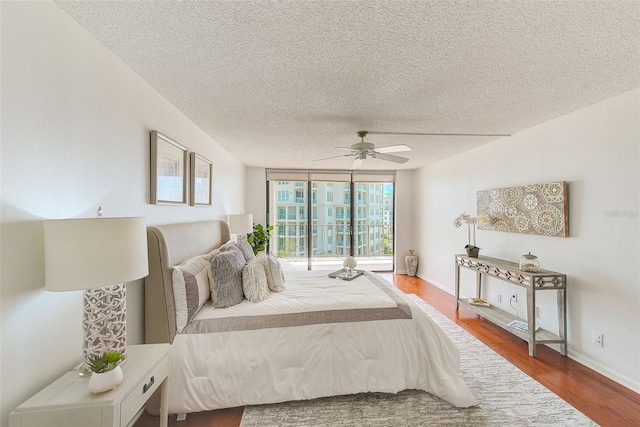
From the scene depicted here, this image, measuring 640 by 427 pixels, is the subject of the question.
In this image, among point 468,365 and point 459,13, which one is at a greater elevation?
point 459,13

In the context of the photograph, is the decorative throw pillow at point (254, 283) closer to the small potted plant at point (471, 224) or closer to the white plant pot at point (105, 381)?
the white plant pot at point (105, 381)

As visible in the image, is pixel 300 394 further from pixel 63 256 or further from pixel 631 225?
pixel 631 225

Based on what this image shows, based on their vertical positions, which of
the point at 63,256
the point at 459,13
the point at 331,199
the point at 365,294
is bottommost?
the point at 365,294

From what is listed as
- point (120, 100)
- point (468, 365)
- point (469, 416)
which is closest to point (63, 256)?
point (120, 100)

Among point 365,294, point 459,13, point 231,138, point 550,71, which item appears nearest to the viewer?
point 459,13

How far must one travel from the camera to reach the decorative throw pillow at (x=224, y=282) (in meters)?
2.06

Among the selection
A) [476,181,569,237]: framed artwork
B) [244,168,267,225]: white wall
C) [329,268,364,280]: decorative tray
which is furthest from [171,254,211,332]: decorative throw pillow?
[244,168,267,225]: white wall

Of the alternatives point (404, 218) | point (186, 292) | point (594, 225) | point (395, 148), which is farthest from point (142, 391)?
point (404, 218)

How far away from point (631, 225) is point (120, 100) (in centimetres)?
400

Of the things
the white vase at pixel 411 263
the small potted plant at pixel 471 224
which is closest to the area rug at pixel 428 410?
the small potted plant at pixel 471 224

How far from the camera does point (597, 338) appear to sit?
2.33 meters

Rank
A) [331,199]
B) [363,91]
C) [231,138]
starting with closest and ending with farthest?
[363,91] → [231,138] → [331,199]

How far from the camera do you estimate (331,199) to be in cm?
618

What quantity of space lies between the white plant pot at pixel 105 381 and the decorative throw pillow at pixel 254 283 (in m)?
1.05
